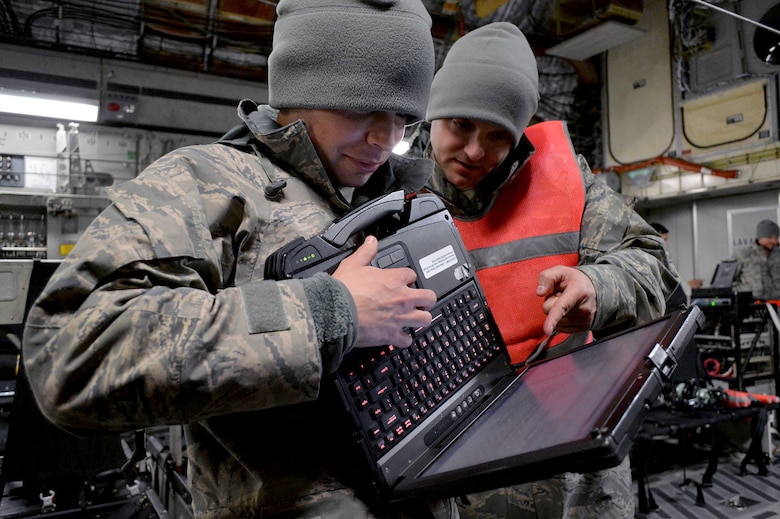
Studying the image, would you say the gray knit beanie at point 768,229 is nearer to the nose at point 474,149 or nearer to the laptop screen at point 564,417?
the nose at point 474,149

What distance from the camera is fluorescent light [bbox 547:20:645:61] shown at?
6.32m

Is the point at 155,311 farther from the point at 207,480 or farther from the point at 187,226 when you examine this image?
the point at 207,480

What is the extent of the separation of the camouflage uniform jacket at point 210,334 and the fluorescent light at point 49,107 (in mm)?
4877

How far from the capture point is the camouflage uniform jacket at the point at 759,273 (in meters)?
6.52

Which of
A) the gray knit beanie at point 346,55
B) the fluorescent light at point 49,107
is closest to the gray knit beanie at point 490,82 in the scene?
the gray knit beanie at point 346,55

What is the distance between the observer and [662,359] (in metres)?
0.73

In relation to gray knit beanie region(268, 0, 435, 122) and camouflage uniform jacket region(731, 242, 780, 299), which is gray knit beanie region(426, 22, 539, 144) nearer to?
gray knit beanie region(268, 0, 435, 122)

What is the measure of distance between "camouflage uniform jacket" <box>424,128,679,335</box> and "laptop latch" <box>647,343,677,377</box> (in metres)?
0.43

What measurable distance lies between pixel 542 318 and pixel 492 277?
156 millimetres

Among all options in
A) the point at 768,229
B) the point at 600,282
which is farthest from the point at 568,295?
the point at 768,229

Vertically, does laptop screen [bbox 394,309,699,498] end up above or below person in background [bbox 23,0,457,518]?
below

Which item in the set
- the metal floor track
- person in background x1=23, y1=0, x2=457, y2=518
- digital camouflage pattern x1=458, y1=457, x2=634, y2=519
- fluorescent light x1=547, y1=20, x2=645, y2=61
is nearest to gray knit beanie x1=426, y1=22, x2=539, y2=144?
person in background x1=23, y1=0, x2=457, y2=518

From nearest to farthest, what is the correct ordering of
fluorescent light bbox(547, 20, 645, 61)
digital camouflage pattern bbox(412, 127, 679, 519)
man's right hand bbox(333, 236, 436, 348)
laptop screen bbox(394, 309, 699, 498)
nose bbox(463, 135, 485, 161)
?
laptop screen bbox(394, 309, 699, 498)
man's right hand bbox(333, 236, 436, 348)
digital camouflage pattern bbox(412, 127, 679, 519)
nose bbox(463, 135, 485, 161)
fluorescent light bbox(547, 20, 645, 61)

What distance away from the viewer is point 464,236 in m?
1.38
